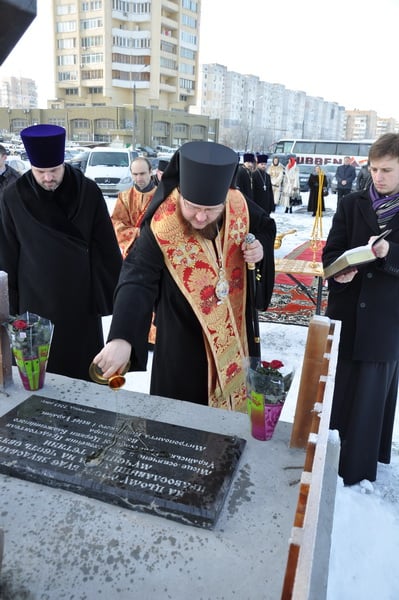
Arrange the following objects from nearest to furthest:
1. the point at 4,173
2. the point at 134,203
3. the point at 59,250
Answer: the point at 59,250, the point at 4,173, the point at 134,203

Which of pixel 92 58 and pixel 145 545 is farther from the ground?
pixel 92 58

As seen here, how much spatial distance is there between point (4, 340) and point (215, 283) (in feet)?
2.75

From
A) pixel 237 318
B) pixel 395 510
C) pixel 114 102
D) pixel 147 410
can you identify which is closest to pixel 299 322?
pixel 395 510

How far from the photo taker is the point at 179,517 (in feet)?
3.87

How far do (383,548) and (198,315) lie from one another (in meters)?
1.38

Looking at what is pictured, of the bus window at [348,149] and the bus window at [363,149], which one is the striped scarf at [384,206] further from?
the bus window at [348,149]

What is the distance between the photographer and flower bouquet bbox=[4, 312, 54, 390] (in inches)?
65.7

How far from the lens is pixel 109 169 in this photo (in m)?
15.8

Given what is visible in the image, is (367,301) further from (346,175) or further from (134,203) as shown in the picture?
(346,175)

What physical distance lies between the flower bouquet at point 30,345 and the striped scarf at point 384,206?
1.67 meters

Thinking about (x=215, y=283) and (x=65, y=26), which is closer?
(x=215, y=283)

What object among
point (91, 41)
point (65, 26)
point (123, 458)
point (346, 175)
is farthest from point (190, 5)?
point (123, 458)

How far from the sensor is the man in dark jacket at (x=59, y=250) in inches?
98.7

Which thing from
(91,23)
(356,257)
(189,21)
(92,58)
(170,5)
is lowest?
(356,257)
